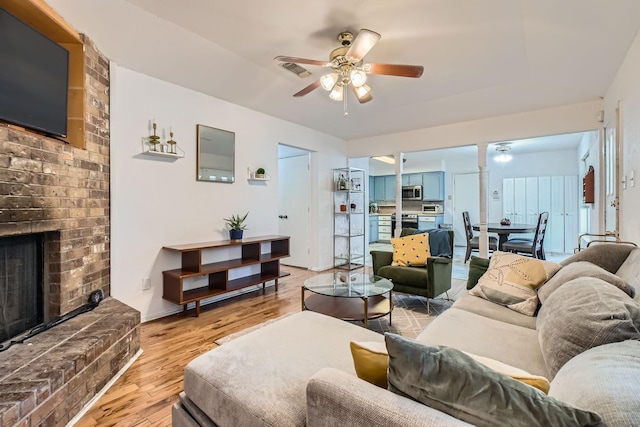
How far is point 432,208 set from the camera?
8156 mm

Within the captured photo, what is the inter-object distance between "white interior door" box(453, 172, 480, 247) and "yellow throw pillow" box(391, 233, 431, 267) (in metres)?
4.53

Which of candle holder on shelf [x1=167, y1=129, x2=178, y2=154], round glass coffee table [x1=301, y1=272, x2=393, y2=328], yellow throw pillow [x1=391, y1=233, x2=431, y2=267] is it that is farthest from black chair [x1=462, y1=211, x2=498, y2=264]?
candle holder on shelf [x1=167, y1=129, x2=178, y2=154]

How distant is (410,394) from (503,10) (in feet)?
9.20

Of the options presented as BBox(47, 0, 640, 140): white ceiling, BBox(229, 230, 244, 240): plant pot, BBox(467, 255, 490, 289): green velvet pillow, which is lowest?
BBox(467, 255, 490, 289): green velvet pillow

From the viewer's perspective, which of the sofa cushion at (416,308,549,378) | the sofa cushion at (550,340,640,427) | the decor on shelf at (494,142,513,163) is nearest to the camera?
the sofa cushion at (550,340,640,427)

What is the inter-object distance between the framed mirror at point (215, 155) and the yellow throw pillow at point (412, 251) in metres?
2.36

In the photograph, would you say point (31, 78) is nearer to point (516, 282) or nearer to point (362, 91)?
point (362, 91)

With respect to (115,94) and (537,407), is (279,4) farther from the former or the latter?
(537,407)

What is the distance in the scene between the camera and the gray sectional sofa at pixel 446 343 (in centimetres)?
78

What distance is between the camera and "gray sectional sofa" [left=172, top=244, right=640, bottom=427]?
78 cm

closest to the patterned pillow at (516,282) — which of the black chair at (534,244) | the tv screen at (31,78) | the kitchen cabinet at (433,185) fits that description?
the black chair at (534,244)

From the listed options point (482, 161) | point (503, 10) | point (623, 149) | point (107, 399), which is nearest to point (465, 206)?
point (482, 161)

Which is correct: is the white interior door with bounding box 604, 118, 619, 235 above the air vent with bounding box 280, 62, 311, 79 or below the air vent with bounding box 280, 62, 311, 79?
below

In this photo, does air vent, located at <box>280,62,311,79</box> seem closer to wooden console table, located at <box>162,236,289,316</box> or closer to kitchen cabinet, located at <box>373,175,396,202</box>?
wooden console table, located at <box>162,236,289,316</box>
